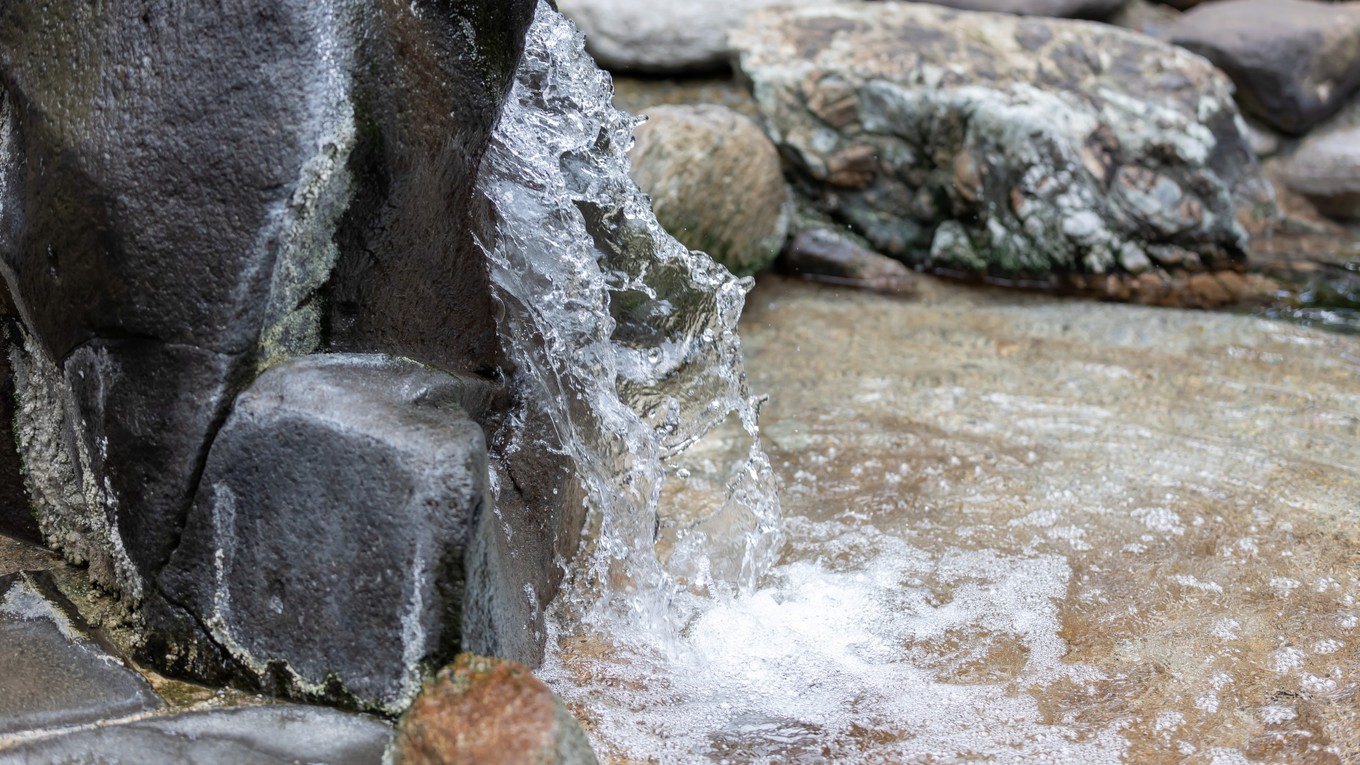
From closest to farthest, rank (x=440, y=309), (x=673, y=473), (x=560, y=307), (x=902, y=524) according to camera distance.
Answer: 1. (x=440, y=309)
2. (x=560, y=307)
3. (x=902, y=524)
4. (x=673, y=473)

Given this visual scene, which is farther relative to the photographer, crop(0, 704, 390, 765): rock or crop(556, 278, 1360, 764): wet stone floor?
crop(556, 278, 1360, 764): wet stone floor

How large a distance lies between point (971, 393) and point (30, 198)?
2.43m

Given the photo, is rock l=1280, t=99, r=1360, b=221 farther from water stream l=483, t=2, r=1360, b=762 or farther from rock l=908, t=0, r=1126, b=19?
water stream l=483, t=2, r=1360, b=762

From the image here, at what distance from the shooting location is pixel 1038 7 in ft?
18.5

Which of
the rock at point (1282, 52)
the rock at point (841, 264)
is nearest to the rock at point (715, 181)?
the rock at point (841, 264)

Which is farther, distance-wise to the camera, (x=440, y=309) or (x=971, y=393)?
(x=971, y=393)

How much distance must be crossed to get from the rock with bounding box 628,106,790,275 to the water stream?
97 centimetres

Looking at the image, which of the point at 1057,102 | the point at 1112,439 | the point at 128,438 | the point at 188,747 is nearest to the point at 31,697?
the point at 188,747

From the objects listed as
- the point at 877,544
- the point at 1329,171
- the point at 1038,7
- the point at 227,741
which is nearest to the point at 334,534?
the point at 227,741

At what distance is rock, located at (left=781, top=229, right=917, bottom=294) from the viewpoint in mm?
4586

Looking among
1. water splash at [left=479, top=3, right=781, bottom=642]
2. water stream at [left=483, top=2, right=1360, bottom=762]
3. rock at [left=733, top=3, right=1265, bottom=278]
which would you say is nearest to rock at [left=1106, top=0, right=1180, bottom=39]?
rock at [left=733, top=3, right=1265, bottom=278]

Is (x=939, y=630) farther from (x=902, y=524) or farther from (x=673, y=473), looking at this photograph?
(x=673, y=473)

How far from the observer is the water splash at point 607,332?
2271 mm

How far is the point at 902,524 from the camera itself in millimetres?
2754
